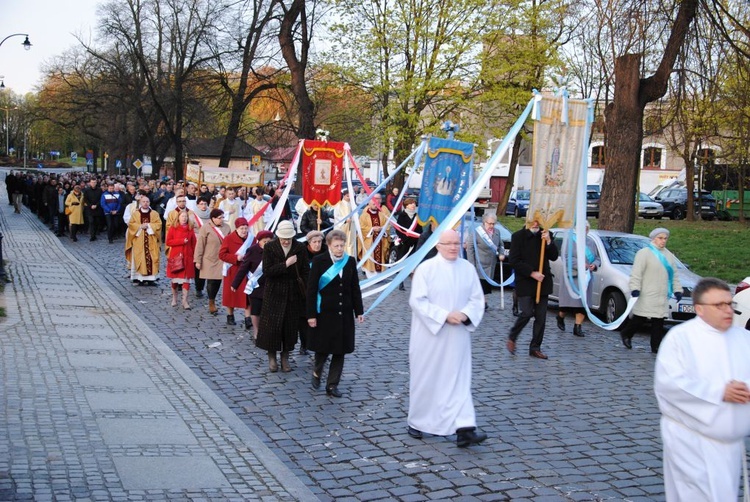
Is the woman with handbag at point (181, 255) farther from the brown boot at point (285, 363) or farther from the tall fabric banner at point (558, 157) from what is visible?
the tall fabric banner at point (558, 157)

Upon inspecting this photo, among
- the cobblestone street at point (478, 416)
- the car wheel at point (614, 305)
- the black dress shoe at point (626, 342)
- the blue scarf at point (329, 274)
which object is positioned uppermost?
the blue scarf at point (329, 274)

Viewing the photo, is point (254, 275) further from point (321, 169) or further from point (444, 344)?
point (321, 169)

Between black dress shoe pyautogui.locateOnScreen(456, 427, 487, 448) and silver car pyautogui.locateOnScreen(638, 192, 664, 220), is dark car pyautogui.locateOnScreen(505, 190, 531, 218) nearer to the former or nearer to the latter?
silver car pyautogui.locateOnScreen(638, 192, 664, 220)

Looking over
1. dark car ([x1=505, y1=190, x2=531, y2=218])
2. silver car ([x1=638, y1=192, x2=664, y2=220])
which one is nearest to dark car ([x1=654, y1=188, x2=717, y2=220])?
silver car ([x1=638, y1=192, x2=664, y2=220])

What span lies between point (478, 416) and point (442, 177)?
780 cm

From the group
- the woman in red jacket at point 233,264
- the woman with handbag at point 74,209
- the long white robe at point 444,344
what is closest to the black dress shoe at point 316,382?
the long white robe at point 444,344

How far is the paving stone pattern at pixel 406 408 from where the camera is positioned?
651cm

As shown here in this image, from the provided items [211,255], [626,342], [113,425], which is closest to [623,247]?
[626,342]

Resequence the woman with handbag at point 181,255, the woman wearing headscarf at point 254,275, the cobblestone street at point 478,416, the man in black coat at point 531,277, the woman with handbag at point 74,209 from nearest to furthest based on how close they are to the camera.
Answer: the cobblestone street at point 478,416, the woman wearing headscarf at point 254,275, the man in black coat at point 531,277, the woman with handbag at point 181,255, the woman with handbag at point 74,209

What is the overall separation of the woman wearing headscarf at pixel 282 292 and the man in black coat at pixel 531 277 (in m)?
2.86

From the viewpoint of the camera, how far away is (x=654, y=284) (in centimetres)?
1202

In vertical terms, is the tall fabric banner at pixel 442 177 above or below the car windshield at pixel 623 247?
above

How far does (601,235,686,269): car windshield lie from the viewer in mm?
14648

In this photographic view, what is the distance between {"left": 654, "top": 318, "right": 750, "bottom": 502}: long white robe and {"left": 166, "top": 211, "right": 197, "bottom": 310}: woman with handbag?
10.7m
